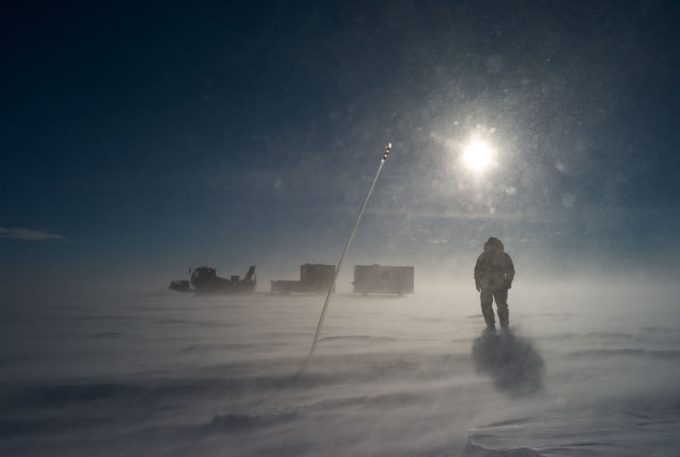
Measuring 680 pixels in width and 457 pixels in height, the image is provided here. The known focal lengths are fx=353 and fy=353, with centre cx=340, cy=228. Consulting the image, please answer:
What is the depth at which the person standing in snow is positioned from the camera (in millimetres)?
8828

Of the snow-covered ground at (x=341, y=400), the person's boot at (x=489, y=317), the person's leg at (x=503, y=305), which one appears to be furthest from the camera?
the person's boot at (x=489, y=317)

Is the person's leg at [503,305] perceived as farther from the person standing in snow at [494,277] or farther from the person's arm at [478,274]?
the person's arm at [478,274]

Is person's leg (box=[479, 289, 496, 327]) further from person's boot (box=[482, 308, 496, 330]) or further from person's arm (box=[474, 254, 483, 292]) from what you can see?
person's arm (box=[474, 254, 483, 292])

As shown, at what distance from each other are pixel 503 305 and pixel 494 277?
0.81m

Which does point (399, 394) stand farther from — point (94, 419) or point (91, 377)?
point (91, 377)

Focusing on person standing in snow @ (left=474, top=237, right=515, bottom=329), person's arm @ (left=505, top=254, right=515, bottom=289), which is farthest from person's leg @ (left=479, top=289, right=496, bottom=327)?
person's arm @ (left=505, top=254, right=515, bottom=289)

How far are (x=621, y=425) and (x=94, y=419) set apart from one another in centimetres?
498

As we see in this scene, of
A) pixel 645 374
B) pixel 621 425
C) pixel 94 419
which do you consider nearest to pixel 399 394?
pixel 621 425

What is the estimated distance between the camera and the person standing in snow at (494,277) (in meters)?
8.83

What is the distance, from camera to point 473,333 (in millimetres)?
8555

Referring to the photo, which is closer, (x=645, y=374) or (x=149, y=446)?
(x=149, y=446)

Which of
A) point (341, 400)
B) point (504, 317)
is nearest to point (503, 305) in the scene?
point (504, 317)

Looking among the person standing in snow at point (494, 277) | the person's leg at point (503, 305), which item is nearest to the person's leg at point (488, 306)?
the person standing in snow at point (494, 277)

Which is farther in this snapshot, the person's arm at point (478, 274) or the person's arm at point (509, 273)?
the person's arm at point (478, 274)
